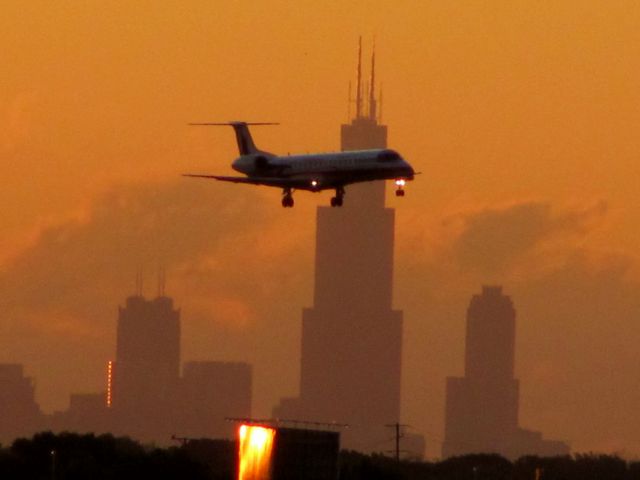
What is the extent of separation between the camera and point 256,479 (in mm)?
185250

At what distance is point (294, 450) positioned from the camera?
18475 centimetres

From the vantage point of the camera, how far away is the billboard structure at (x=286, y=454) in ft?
604

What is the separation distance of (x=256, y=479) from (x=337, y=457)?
5.37m

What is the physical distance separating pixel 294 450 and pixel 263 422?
4.38 metres

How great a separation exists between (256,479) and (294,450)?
9.03 ft

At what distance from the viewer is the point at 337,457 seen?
616 ft

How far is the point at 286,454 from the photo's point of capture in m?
184

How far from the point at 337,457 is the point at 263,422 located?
4.70 metres

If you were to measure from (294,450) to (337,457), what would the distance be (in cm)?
400

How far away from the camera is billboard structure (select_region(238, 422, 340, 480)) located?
604 ft

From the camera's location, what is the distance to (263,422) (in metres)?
188
